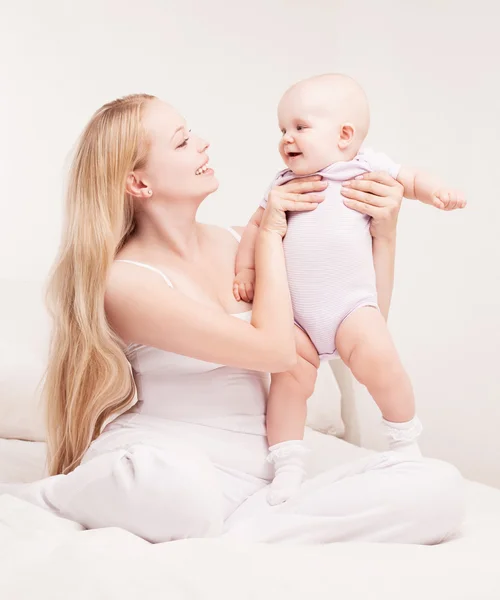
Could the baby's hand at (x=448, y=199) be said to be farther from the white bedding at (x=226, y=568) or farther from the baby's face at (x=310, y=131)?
the white bedding at (x=226, y=568)

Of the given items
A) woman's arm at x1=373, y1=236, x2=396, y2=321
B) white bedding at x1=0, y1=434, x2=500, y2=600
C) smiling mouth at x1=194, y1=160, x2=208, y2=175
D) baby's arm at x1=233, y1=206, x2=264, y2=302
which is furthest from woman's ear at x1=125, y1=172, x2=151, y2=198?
white bedding at x1=0, y1=434, x2=500, y2=600

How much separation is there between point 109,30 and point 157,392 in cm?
168

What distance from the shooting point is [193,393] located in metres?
1.75

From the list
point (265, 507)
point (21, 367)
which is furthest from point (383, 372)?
point (21, 367)

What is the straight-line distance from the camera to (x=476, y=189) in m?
2.73

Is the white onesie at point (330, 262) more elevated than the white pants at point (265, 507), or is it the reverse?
the white onesie at point (330, 262)

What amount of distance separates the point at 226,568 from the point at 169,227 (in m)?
0.84

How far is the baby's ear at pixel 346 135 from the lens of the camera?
1.74 metres

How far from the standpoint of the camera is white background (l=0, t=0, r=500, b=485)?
2.75 metres

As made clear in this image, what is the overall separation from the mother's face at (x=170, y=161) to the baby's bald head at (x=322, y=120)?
203 mm

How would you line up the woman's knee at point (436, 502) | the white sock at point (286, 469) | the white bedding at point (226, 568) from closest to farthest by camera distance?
the white bedding at point (226, 568)
the woman's knee at point (436, 502)
the white sock at point (286, 469)

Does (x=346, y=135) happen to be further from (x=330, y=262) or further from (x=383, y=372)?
(x=383, y=372)

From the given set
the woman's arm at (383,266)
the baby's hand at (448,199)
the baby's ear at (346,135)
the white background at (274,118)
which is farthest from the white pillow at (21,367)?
the baby's hand at (448,199)

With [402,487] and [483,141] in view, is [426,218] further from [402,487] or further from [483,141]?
[402,487]
